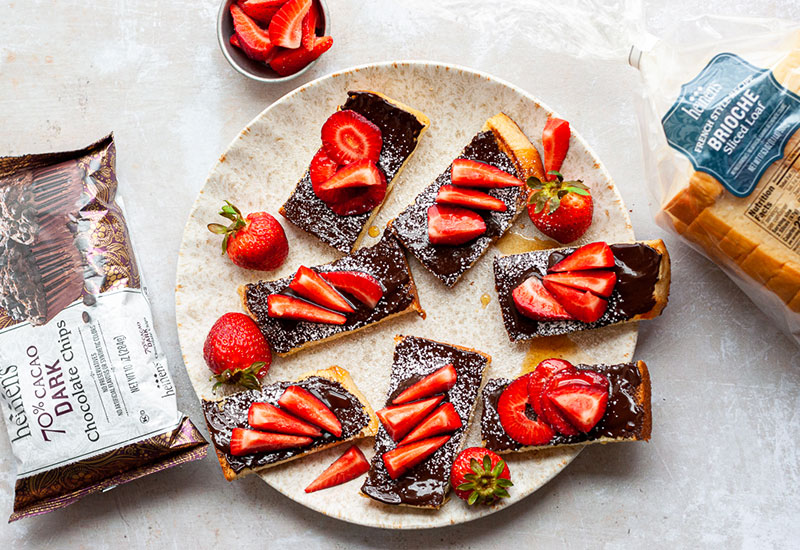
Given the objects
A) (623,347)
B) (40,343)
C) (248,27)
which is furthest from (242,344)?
(623,347)

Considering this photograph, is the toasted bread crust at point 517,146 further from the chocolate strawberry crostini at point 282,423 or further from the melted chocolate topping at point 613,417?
the chocolate strawberry crostini at point 282,423

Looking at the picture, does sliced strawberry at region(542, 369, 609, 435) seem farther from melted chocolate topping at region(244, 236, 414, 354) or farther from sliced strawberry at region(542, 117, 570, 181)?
sliced strawberry at region(542, 117, 570, 181)

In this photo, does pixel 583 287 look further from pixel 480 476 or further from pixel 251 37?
pixel 251 37

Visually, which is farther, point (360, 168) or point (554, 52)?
point (554, 52)

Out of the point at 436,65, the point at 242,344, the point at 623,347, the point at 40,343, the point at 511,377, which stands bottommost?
the point at 40,343

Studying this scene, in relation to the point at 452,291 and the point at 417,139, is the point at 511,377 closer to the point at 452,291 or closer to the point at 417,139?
the point at 452,291

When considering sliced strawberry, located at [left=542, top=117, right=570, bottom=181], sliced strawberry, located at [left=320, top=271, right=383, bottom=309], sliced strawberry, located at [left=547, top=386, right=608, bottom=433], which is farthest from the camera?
sliced strawberry, located at [left=320, top=271, right=383, bottom=309]

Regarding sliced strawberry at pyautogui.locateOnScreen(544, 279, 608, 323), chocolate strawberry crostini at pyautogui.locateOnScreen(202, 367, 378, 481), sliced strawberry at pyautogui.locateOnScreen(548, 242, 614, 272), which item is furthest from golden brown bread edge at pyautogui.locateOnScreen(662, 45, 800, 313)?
chocolate strawberry crostini at pyautogui.locateOnScreen(202, 367, 378, 481)

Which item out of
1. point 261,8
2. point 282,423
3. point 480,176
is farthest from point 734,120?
point 282,423
